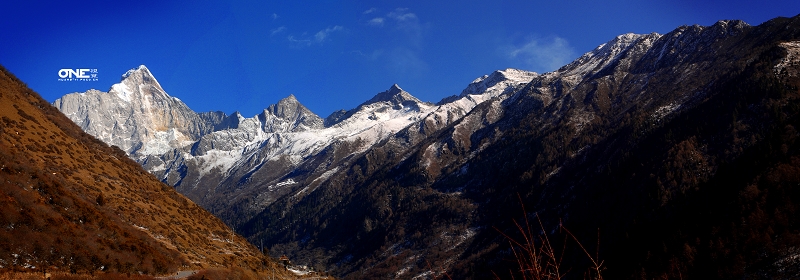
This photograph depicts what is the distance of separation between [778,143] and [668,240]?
1774 inches

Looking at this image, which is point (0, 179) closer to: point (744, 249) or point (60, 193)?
point (60, 193)

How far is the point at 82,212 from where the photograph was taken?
159ft

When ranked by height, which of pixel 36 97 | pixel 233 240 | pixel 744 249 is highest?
pixel 36 97

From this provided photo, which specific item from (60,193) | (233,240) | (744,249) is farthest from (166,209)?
(744,249)

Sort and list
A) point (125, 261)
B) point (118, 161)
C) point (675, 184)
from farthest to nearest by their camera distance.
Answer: point (675, 184), point (118, 161), point (125, 261)

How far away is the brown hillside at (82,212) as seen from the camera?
128ft

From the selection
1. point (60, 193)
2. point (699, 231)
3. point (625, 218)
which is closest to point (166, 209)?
point (60, 193)

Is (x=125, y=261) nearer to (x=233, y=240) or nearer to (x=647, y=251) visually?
(x=233, y=240)

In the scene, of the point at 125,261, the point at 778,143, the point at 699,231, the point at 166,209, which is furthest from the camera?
the point at 778,143

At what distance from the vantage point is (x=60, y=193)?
4925 cm

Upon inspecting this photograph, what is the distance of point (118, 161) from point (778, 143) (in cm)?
17361

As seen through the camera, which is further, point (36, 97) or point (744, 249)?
point (744, 249)

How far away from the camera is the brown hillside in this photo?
39.1 meters

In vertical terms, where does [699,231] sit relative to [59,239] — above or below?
below
